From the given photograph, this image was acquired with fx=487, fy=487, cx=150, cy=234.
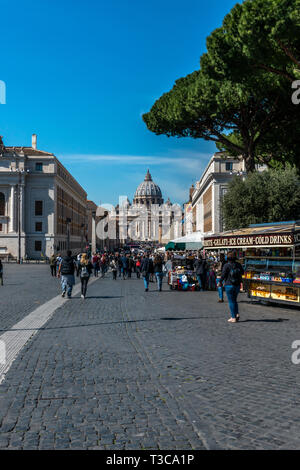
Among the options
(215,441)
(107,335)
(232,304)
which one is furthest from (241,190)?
(215,441)

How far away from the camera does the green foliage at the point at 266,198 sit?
2372 centimetres

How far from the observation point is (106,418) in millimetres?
4172

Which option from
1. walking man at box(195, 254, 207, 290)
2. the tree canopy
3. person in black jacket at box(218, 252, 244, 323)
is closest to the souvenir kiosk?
person in black jacket at box(218, 252, 244, 323)

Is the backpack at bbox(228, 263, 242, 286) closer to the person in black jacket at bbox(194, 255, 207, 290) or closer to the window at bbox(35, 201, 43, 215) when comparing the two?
the person in black jacket at bbox(194, 255, 207, 290)

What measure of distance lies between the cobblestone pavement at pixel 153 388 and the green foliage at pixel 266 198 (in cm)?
1541

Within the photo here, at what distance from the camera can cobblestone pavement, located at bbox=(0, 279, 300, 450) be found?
3.78 meters

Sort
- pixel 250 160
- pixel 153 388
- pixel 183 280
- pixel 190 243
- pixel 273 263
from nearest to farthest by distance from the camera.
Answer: pixel 153 388
pixel 273 263
pixel 183 280
pixel 250 160
pixel 190 243

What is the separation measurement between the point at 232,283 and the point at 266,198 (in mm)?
15151

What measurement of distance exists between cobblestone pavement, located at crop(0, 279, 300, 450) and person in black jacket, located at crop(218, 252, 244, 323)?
0.46 meters

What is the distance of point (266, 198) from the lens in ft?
79.3

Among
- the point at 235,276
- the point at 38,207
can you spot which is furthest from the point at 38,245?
the point at 235,276

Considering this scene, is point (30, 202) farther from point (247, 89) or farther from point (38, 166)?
point (247, 89)

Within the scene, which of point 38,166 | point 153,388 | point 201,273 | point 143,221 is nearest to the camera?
point 153,388

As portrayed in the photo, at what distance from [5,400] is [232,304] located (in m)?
5.90
